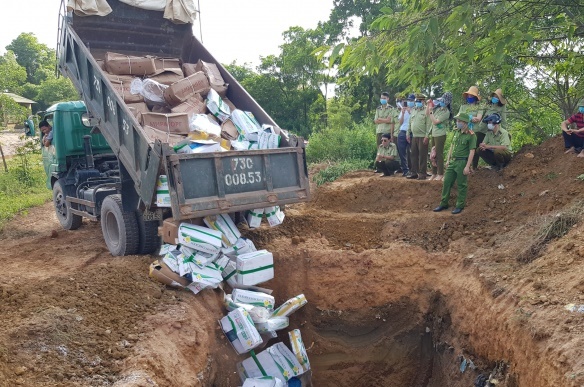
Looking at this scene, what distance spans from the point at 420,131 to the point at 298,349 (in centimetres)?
537

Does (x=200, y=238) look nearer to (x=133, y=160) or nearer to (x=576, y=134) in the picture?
(x=133, y=160)

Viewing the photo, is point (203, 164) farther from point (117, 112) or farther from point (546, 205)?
point (546, 205)

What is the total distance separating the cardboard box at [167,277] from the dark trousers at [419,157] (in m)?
5.79

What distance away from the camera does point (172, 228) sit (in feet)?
17.6

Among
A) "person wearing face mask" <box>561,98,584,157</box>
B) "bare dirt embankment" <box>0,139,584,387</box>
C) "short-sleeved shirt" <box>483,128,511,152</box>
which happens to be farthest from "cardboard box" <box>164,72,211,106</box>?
"person wearing face mask" <box>561,98,584,157</box>

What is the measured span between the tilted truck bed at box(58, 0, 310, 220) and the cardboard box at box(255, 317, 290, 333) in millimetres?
1352

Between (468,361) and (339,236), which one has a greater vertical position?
(339,236)

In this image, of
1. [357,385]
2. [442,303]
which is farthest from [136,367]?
[442,303]

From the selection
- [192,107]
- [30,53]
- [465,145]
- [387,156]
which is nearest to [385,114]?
[387,156]

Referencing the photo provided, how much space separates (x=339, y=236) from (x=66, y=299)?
13.3ft

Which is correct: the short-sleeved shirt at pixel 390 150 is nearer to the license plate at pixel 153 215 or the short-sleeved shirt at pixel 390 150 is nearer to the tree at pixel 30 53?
the license plate at pixel 153 215

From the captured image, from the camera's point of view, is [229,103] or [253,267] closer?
[253,267]

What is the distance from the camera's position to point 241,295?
18.4 ft

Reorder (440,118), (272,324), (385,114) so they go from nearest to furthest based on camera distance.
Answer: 1. (272,324)
2. (440,118)
3. (385,114)
